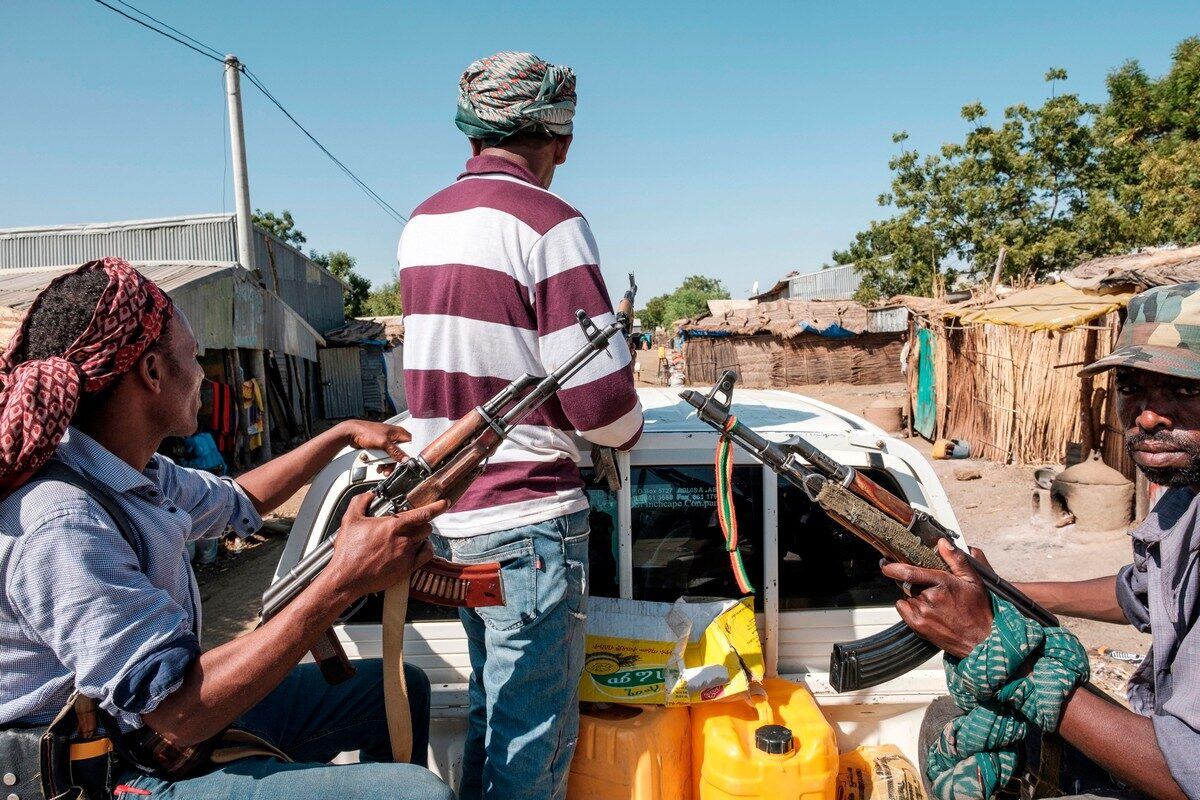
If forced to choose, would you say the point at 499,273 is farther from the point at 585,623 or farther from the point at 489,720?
the point at 489,720

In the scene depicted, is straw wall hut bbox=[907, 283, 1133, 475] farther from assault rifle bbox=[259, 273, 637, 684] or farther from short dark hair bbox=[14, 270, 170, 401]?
short dark hair bbox=[14, 270, 170, 401]

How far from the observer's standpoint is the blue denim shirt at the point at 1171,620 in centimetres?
151

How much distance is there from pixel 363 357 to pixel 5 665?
21.7 m

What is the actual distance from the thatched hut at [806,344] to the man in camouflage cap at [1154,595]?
2358 cm

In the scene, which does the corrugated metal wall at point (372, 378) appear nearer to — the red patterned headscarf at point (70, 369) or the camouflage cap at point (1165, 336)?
the red patterned headscarf at point (70, 369)

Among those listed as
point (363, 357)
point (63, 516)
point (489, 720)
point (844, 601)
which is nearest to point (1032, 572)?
point (844, 601)

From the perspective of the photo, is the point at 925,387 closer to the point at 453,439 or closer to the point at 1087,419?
the point at 1087,419

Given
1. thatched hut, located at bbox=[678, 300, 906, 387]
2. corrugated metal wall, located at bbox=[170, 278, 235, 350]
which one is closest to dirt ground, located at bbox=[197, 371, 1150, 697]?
corrugated metal wall, located at bbox=[170, 278, 235, 350]

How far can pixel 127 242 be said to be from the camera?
17125mm

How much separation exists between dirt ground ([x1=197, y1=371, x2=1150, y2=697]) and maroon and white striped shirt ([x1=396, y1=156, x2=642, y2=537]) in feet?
14.0

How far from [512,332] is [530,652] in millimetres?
807

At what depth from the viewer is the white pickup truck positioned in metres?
2.30

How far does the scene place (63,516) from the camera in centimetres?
141

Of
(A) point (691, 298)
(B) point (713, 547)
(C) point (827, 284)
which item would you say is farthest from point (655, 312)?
(B) point (713, 547)
